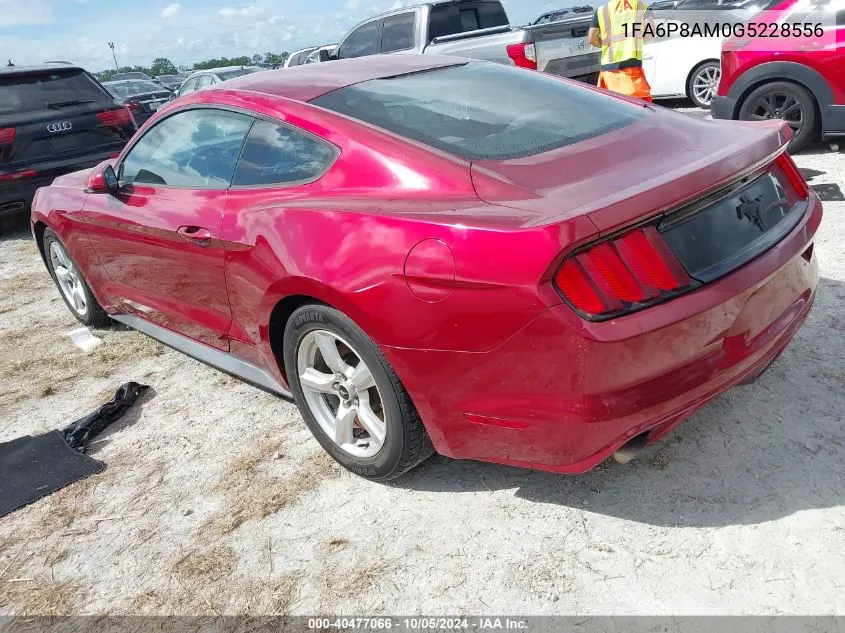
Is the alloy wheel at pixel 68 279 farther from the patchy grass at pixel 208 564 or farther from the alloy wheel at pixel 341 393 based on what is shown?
the patchy grass at pixel 208 564

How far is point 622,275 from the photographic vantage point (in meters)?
1.98

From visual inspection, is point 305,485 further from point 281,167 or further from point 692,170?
point 692,170

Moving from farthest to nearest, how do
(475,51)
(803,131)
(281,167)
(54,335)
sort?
(475,51), (803,131), (54,335), (281,167)

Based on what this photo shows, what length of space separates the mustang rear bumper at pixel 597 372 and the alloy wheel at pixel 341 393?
0.33 meters

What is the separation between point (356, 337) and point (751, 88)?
5.81 metres

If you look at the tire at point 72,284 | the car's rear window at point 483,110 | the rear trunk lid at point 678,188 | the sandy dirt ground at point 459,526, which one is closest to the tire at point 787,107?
the sandy dirt ground at point 459,526

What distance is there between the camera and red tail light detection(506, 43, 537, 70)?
792 centimetres

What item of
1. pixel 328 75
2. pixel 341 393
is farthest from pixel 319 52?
pixel 341 393

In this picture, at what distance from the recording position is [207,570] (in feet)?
8.13

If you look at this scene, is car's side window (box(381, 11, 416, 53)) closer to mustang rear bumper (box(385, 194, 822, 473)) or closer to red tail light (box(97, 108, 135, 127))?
red tail light (box(97, 108, 135, 127))

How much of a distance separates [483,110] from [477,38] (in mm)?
6230

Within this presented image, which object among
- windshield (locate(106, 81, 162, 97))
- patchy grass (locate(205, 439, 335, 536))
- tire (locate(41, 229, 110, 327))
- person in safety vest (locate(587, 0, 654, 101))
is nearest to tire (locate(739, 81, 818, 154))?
person in safety vest (locate(587, 0, 654, 101))

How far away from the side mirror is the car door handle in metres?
0.83

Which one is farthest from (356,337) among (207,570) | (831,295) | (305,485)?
(831,295)
